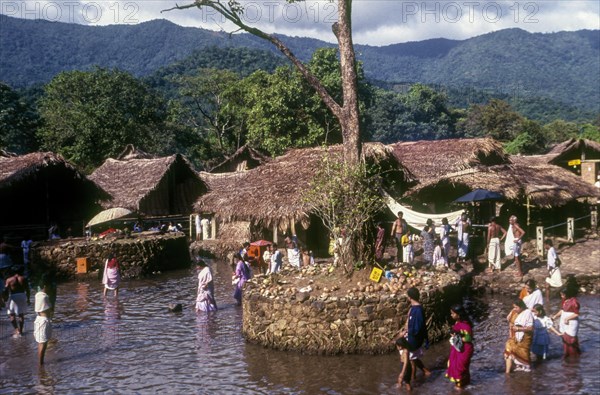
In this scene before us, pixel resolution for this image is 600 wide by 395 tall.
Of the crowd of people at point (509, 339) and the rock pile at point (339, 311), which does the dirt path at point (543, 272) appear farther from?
the crowd of people at point (509, 339)

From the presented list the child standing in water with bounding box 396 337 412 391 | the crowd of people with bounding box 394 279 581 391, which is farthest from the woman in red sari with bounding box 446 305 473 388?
the child standing in water with bounding box 396 337 412 391

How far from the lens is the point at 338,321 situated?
11453mm

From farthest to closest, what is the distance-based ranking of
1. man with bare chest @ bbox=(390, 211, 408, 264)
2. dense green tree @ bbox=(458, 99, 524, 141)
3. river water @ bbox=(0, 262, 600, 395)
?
dense green tree @ bbox=(458, 99, 524, 141), man with bare chest @ bbox=(390, 211, 408, 264), river water @ bbox=(0, 262, 600, 395)

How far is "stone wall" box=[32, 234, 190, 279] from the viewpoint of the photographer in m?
21.5

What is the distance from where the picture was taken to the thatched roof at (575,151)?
1492 inches

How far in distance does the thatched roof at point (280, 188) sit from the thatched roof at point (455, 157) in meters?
2.44

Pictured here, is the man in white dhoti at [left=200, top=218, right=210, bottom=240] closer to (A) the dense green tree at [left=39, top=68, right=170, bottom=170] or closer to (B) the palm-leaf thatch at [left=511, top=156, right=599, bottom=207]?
(B) the palm-leaf thatch at [left=511, top=156, right=599, bottom=207]

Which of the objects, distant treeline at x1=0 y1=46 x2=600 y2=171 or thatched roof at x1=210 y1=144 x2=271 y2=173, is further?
thatched roof at x1=210 y1=144 x2=271 y2=173

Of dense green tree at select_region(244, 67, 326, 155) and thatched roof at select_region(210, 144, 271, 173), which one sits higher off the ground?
dense green tree at select_region(244, 67, 326, 155)

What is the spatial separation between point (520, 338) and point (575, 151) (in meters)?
32.3

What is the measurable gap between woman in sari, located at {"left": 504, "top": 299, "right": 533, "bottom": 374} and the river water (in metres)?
0.23

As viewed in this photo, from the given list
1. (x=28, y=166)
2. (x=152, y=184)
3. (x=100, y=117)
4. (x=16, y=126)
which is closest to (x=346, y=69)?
(x=28, y=166)

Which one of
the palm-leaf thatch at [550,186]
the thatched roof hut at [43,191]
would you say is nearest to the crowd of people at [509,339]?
the palm-leaf thatch at [550,186]

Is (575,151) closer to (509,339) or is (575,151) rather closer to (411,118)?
(509,339)
